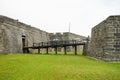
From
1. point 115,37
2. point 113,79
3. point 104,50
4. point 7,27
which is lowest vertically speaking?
point 113,79

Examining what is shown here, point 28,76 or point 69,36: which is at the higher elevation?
point 69,36

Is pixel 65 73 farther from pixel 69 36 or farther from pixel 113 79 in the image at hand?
pixel 69 36

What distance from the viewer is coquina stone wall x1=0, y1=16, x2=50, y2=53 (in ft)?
74.1

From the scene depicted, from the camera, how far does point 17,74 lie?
8969mm

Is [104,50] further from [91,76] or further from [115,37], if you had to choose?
[91,76]

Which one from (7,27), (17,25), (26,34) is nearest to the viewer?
(7,27)

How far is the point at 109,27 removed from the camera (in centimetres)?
1480

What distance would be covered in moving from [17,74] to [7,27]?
632 inches

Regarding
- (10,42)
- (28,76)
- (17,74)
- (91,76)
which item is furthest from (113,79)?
(10,42)

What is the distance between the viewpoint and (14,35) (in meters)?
25.9

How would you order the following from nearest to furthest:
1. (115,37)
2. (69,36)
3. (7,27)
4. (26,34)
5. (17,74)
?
(17,74)
(115,37)
(7,27)
(26,34)
(69,36)

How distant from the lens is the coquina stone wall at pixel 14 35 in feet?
74.1

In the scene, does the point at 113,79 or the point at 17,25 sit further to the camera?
the point at 17,25

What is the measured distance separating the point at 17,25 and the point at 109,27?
15.7 metres
